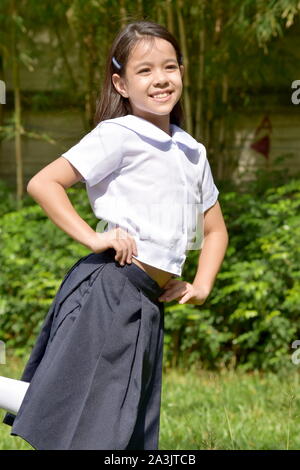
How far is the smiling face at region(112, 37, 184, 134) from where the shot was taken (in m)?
2.21

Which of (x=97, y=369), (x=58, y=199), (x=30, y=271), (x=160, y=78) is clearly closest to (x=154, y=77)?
Result: (x=160, y=78)

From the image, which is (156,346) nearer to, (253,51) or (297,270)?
(297,270)

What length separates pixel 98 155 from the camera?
2.16 meters

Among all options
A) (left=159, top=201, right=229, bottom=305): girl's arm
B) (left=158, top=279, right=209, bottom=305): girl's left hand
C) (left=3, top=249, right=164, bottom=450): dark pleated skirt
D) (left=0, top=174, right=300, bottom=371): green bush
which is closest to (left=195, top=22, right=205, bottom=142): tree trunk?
(left=0, top=174, right=300, bottom=371): green bush

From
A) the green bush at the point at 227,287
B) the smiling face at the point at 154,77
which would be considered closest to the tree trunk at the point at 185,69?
the green bush at the point at 227,287

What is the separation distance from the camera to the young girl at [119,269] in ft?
6.95

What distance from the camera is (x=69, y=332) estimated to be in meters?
2.14

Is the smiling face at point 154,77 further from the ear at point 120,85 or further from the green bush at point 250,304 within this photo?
the green bush at point 250,304

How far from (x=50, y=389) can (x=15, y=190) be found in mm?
5868

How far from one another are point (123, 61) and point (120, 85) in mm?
65

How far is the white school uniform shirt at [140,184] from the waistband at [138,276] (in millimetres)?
33

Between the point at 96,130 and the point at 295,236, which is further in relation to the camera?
the point at 295,236

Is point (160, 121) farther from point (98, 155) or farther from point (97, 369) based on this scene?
point (97, 369)
